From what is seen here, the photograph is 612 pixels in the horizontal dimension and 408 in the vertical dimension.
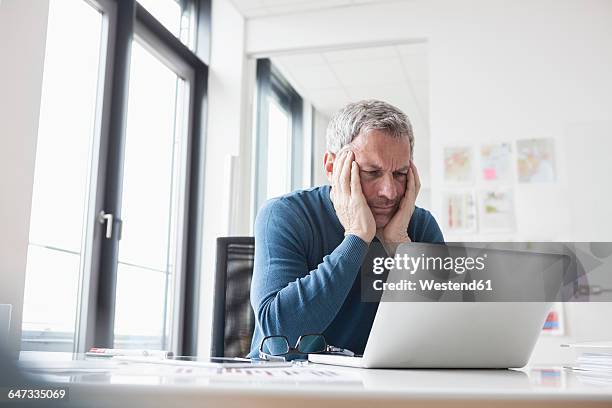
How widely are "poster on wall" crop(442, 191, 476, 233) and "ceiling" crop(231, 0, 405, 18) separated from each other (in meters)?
1.15

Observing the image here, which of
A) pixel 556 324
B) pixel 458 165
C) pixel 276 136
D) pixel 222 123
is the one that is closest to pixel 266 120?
pixel 276 136

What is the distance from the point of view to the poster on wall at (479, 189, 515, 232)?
3.01 m

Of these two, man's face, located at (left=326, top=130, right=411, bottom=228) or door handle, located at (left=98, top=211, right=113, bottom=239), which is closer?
man's face, located at (left=326, top=130, right=411, bottom=228)

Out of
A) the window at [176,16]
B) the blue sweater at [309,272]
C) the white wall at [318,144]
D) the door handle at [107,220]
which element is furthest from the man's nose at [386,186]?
the white wall at [318,144]

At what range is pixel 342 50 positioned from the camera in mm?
3566

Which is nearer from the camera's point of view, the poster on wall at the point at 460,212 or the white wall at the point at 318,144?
the poster on wall at the point at 460,212

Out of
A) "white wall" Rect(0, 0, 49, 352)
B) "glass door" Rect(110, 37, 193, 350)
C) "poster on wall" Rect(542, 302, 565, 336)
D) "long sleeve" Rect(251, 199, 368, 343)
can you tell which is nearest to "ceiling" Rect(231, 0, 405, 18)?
"glass door" Rect(110, 37, 193, 350)

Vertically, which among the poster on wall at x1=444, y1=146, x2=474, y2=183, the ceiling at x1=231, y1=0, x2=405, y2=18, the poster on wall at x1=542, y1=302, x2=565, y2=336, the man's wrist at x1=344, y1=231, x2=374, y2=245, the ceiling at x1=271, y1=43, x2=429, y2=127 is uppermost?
the ceiling at x1=231, y1=0, x2=405, y2=18

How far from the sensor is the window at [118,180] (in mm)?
2283

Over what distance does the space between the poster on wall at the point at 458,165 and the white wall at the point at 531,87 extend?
0.04 m

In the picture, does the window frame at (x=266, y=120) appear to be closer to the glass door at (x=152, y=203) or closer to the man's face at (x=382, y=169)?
the glass door at (x=152, y=203)

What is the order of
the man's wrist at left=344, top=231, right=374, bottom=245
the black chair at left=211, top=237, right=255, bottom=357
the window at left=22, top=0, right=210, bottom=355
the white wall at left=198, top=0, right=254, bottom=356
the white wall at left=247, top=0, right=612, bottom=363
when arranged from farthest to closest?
1. the white wall at left=198, top=0, right=254, bottom=356
2. the white wall at left=247, top=0, right=612, bottom=363
3. the window at left=22, top=0, right=210, bottom=355
4. the black chair at left=211, top=237, right=255, bottom=357
5. the man's wrist at left=344, top=231, right=374, bottom=245

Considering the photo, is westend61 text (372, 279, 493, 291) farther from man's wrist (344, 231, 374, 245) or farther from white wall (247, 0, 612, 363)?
white wall (247, 0, 612, 363)

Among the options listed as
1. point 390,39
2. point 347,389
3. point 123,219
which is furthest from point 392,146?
point 390,39
